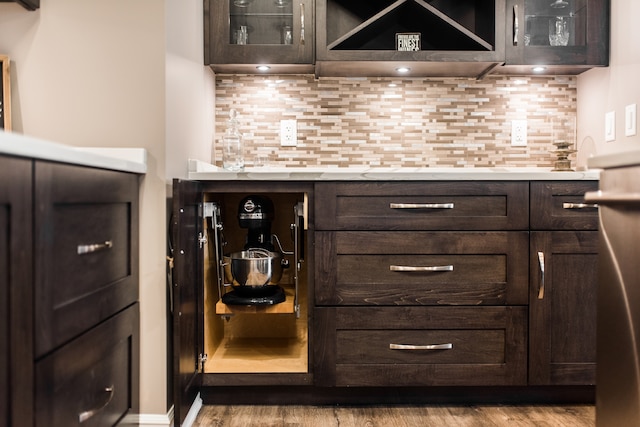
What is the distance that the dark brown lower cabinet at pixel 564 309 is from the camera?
1.84 metres

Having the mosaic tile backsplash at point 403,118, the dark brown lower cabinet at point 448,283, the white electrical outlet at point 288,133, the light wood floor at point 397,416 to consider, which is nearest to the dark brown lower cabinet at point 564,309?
the dark brown lower cabinet at point 448,283

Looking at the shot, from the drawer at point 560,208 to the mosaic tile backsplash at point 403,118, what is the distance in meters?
0.61

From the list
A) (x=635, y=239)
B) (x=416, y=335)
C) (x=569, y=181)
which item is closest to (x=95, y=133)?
(x=416, y=335)

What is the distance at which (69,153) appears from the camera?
103 cm

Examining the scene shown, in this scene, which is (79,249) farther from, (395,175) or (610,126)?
(610,126)

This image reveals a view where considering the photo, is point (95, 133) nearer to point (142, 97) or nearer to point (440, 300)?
point (142, 97)

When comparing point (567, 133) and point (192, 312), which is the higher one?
point (567, 133)

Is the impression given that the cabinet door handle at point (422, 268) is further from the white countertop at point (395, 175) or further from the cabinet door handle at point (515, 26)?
the cabinet door handle at point (515, 26)

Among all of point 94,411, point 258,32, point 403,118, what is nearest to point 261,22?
point 258,32

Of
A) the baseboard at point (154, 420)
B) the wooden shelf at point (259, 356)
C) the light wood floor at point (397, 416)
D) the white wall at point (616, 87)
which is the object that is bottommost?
the light wood floor at point (397, 416)

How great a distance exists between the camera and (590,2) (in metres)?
2.20

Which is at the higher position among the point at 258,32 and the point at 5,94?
the point at 258,32

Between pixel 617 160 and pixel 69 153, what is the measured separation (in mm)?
1142

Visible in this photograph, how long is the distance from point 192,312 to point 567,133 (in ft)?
6.47
